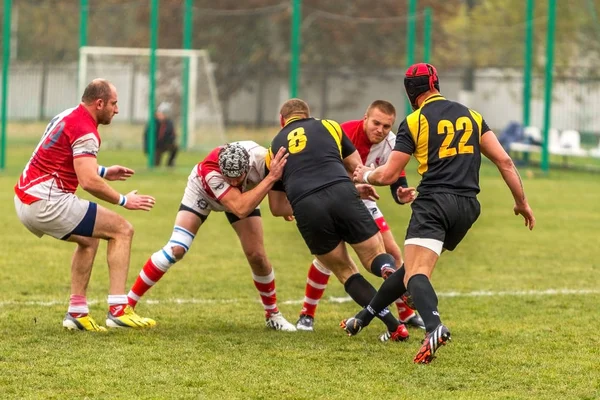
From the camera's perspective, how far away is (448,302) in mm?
10211

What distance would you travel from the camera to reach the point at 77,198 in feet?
27.8

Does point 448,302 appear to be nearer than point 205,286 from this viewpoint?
Yes

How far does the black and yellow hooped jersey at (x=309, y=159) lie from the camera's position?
8.07 meters

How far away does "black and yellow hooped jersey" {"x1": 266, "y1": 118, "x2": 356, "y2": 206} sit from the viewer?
318 inches

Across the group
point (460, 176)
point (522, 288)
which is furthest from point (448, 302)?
point (460, 176)

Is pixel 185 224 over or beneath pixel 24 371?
over

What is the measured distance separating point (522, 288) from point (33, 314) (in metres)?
4.88

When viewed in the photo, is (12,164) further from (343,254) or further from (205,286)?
(343,254)

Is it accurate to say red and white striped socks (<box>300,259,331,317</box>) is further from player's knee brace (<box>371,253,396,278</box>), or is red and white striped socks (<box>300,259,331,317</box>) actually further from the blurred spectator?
the blurred spectator

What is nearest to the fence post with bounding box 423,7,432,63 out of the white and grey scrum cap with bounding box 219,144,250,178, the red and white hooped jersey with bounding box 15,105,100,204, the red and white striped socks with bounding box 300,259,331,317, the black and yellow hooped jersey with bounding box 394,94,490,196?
the red and white striped socks with bounding box 300,259,331,317

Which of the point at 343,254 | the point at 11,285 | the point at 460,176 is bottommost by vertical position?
the point at 11,285

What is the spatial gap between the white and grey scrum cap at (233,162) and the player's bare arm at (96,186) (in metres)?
0.62

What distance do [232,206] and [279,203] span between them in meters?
0.47

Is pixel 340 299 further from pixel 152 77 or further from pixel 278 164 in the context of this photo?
pixel 152 77
